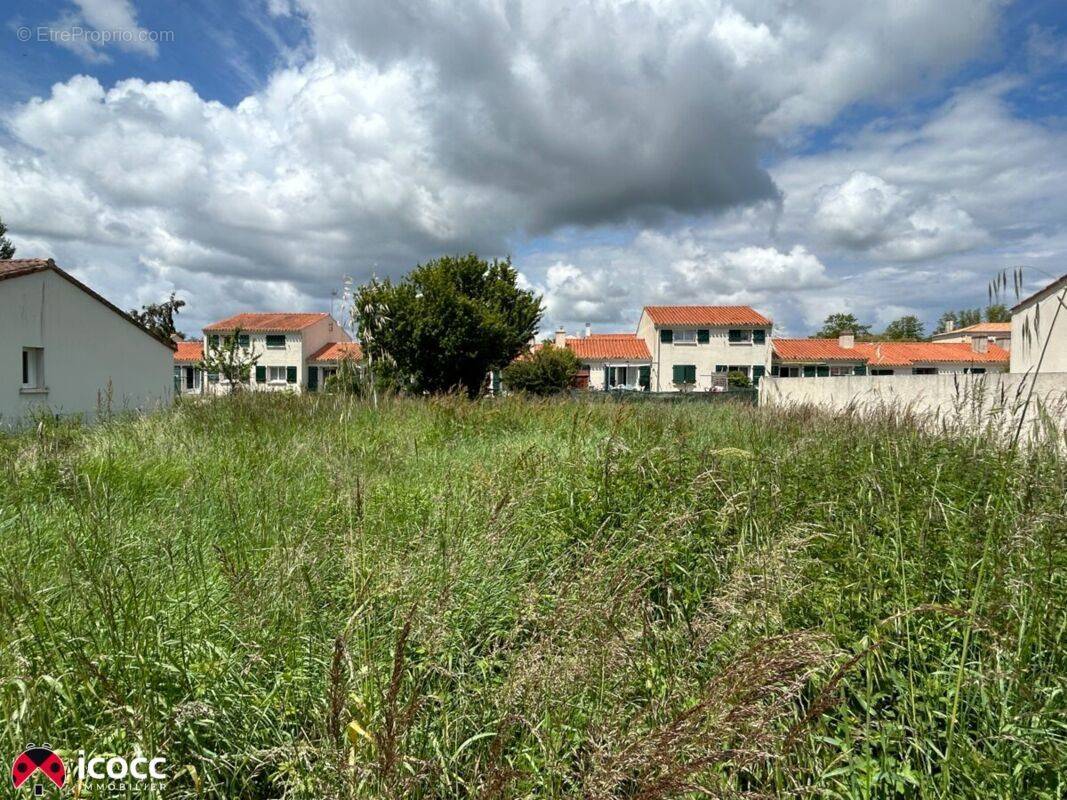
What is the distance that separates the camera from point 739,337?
41844 millimetres

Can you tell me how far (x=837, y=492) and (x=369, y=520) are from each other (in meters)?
2.86

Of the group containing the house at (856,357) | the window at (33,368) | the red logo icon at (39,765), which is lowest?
the red logo icon at (39,765)

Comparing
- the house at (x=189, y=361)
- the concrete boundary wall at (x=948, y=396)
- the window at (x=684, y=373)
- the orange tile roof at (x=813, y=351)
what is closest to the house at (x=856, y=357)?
the orange tile roof at (x=813, y=351)

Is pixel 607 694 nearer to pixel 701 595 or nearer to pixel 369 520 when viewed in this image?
pixel 701 595

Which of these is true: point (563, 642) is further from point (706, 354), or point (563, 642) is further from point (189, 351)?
point (189, 351)

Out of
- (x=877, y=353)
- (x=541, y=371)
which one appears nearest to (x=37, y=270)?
(x=541, y=371)

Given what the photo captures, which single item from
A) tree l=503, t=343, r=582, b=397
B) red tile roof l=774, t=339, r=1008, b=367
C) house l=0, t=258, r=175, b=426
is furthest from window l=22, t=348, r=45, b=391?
red tile roof l=774, t=339, r=1008, b=367

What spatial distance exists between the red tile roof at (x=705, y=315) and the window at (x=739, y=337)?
0.83 meters

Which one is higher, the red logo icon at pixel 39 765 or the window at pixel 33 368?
the window at pixel 33 368

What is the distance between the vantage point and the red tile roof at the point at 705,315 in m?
41.5

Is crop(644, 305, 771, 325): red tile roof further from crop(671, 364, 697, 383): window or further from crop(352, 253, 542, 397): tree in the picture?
crop(352, 253, 542, 397): tree

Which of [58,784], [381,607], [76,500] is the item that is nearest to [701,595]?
[381,607]

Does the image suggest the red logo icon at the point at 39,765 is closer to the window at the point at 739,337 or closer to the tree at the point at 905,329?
the window at the point at 739,337

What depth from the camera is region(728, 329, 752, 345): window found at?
4175cm
